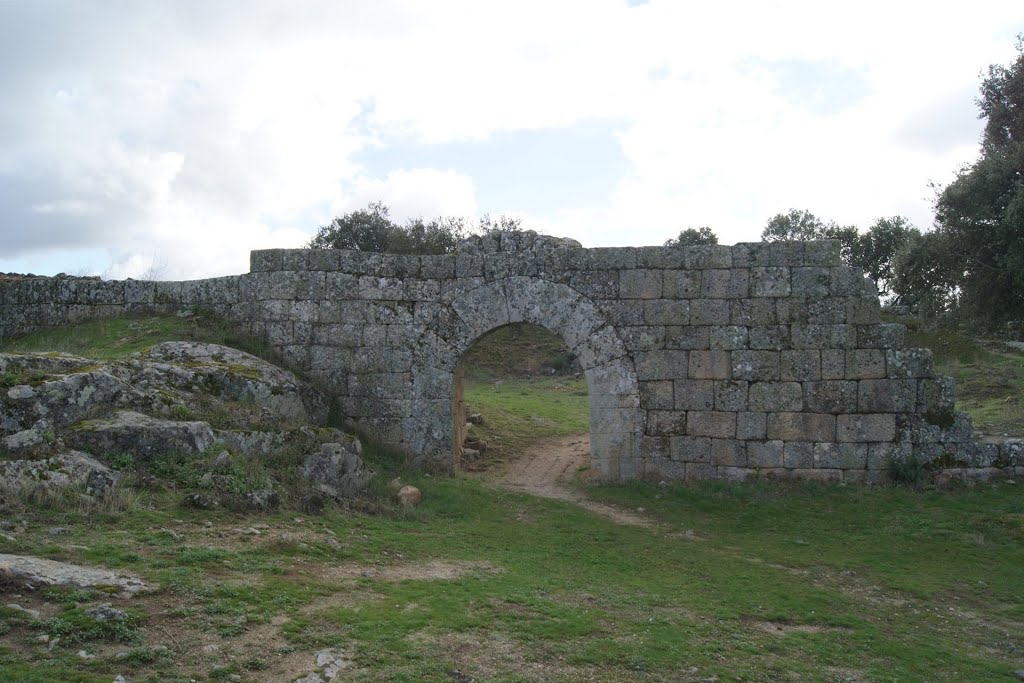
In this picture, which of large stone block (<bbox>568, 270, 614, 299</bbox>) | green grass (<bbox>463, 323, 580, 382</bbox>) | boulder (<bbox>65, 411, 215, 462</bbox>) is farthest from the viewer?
green grass (<bbox>463, 323, 580, 382</bbox>)

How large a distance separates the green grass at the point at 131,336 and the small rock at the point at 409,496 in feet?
12.1

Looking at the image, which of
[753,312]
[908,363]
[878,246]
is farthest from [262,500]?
[878,246]

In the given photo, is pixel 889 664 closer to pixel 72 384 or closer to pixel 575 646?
pixel 575 646

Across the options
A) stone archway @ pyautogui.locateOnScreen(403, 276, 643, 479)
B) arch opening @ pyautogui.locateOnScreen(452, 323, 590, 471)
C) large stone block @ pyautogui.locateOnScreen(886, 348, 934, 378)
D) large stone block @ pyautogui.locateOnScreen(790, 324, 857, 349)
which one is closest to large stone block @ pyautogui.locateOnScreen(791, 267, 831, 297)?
large stone block @ pyautogui.locateOnScreen(790, 324, 857, 349)

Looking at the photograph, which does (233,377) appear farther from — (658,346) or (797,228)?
(797,228)

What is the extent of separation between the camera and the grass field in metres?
5.69

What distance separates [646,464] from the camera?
12.7 meters

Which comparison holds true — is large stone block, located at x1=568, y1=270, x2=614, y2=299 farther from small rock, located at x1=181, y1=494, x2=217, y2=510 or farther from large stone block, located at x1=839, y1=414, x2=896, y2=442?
small rock, located at x1=181, y1=494, x2=217, y2=510

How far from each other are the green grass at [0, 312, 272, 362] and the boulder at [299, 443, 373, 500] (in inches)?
136

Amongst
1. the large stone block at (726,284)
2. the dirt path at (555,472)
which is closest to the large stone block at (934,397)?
the large stone block at (726,284)

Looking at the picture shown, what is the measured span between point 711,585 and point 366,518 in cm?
379

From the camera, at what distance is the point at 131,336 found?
12945 mm

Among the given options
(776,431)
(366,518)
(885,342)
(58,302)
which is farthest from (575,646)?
(58,302)

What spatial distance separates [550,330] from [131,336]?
6.37 meters
